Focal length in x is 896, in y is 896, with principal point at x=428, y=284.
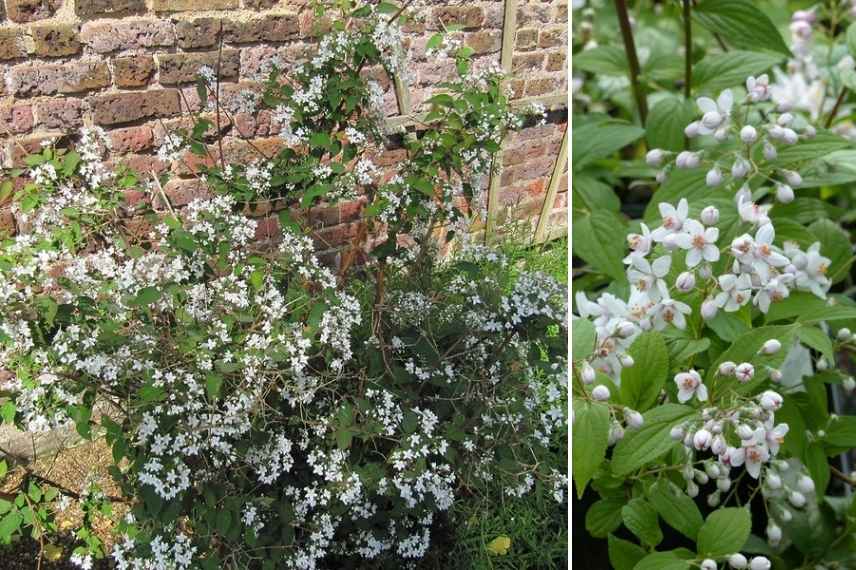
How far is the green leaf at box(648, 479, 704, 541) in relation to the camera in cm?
125

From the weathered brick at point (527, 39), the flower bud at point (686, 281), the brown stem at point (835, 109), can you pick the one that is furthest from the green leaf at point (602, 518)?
the weathered brick at point (527, 39)

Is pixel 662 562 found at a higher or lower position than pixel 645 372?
lower

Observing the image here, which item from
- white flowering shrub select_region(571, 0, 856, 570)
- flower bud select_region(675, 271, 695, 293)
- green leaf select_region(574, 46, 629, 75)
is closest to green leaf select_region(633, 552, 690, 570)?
white flowering shrub select_region(571, 0, 856, 570)

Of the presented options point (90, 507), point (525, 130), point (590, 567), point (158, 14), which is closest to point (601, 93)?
point (525, 130)

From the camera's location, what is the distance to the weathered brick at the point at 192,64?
5.77 ft

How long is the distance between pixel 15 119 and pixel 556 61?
138cm

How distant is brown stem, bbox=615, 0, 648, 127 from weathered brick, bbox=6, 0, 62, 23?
1005 millimetres

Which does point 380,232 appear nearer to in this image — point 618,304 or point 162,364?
point 162,364

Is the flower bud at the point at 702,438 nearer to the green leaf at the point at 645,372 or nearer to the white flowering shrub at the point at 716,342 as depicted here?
the white flowering shrub at the point at 716,342

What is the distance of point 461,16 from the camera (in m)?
2.19

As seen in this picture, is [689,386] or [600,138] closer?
[689,386]

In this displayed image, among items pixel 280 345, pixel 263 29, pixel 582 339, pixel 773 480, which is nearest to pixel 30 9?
pixel 263 29

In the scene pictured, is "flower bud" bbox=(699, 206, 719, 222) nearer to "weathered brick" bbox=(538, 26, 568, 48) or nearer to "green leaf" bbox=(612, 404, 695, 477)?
"green leaf" bbox=(612, 404, 695, 477)

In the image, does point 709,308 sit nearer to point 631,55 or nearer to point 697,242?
point 697,242
